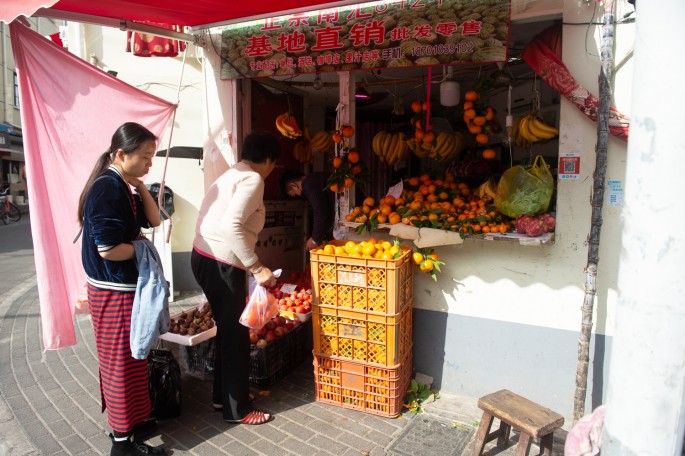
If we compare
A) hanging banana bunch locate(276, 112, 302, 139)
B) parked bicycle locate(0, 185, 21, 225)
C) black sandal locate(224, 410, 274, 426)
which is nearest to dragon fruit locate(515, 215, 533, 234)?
black sandal locate(224, 410, 274, 426)

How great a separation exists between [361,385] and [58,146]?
9.39 ft

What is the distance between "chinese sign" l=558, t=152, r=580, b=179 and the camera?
3.32 m

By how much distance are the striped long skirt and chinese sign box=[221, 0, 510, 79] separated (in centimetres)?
250

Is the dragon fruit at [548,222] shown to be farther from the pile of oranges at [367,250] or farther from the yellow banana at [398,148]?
the yellow banana at [398,148]

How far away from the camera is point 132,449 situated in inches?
115

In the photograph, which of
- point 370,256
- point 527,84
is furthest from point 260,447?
point 527,84

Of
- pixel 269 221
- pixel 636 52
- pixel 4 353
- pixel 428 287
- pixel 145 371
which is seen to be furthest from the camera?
pixel 269 221

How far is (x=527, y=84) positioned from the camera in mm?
5918

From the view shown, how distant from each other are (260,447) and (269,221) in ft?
10.1

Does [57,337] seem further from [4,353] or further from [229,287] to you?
[4,353]

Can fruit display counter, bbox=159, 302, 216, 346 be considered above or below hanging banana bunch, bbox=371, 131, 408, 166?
below

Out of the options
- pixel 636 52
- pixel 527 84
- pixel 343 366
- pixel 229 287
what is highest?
pixel 527 84

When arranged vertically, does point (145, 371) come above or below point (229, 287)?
below

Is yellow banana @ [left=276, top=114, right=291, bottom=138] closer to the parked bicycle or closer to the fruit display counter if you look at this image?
the fruit display counter
